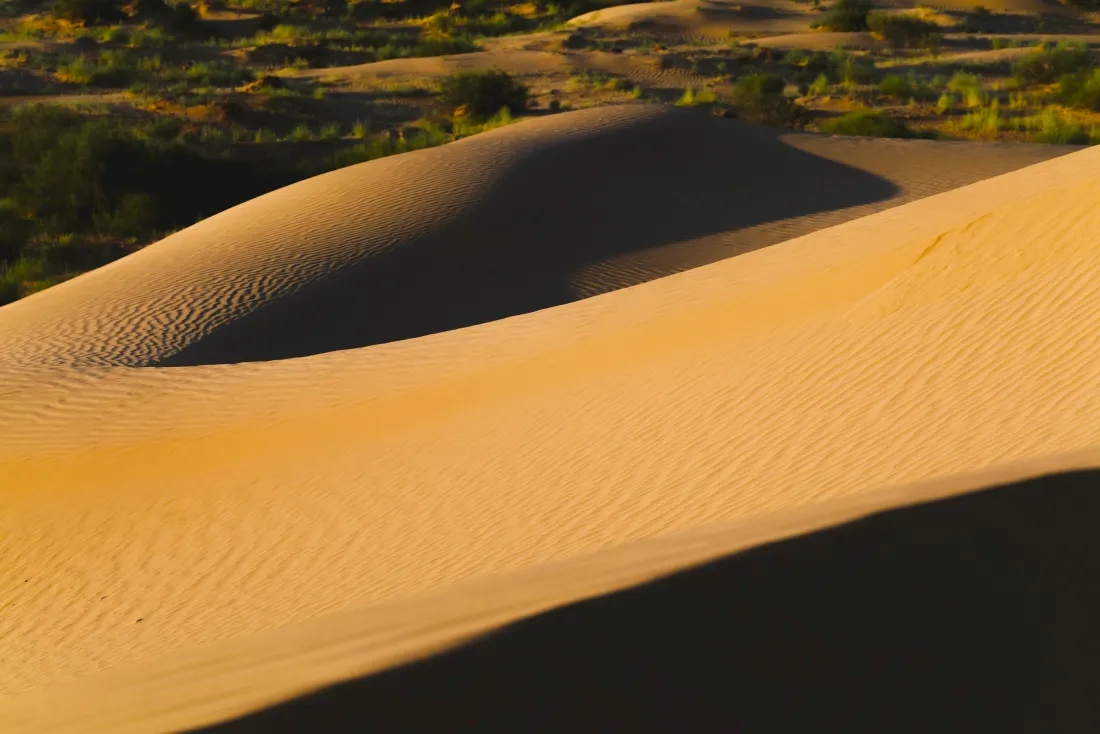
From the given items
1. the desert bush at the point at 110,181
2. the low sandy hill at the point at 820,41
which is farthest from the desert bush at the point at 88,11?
the low sandy hill at the point at 820,41

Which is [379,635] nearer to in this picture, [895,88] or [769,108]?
[769,108]

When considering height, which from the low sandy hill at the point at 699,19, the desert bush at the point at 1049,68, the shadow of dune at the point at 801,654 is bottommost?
the desert bush at the point at 1049,68

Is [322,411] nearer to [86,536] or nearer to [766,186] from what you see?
[86,536]

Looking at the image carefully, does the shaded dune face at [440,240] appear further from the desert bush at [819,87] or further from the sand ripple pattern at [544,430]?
the desert bush at [819,87]

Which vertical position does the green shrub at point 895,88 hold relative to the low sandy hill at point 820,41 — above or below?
below

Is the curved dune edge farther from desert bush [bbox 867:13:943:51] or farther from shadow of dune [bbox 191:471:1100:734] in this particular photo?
desert bush [bbox 867:13:943:51]

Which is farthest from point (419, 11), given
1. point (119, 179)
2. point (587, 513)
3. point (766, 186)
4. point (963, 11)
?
point (587, 513)

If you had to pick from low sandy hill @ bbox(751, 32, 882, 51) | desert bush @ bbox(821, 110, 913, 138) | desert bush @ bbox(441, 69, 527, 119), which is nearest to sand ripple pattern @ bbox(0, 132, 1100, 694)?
desert bush @ bbox(821, 110, 913, 138)

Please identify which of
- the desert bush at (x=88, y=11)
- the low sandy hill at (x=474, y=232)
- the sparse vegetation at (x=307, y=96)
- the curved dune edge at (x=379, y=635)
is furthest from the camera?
the desert bush at (x=88, y=11)
